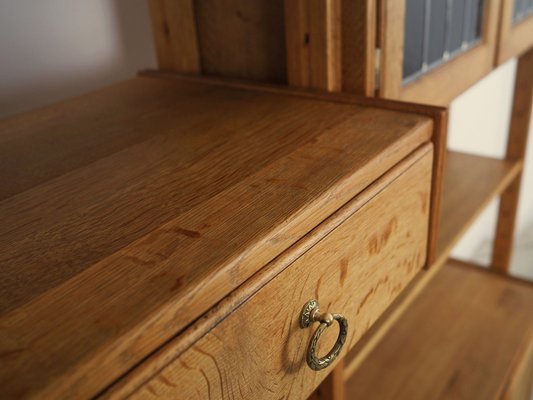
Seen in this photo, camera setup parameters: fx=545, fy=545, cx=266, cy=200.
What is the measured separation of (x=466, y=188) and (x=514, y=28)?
1.15 ft

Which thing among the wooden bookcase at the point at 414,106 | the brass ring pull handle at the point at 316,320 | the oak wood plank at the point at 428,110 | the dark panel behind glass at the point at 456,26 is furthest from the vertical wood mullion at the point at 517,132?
the brass ring pull handle at the point at 316,320

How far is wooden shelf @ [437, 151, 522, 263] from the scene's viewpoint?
0.99m

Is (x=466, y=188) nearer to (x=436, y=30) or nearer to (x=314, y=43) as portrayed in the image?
(x=436, y=30)

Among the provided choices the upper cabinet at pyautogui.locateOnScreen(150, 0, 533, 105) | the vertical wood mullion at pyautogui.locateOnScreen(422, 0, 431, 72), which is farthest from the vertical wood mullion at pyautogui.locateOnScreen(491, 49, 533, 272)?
the vertical wood mullion at pyautogui.locateOnScreen(422, 0, 431, 72)

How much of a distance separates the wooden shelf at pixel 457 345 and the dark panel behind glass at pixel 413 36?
2.08 feet

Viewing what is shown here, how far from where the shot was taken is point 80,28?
33.4 inches

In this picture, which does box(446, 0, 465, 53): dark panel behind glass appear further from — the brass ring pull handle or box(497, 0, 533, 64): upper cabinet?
the brass ring pull handle

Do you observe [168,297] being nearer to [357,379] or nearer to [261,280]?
[261,280]

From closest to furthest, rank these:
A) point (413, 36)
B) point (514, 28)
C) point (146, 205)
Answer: point (146, 205), point (413, 36), point (514, 28)

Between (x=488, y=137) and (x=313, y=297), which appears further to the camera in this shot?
(x=488, y=137)

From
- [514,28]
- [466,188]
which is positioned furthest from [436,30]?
[466,188]

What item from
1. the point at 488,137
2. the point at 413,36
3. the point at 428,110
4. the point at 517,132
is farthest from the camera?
the point at 488,137

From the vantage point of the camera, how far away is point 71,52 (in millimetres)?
847

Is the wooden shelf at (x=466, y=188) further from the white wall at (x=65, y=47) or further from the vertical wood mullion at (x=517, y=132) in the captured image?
the white wall at (x=65, y=47)
